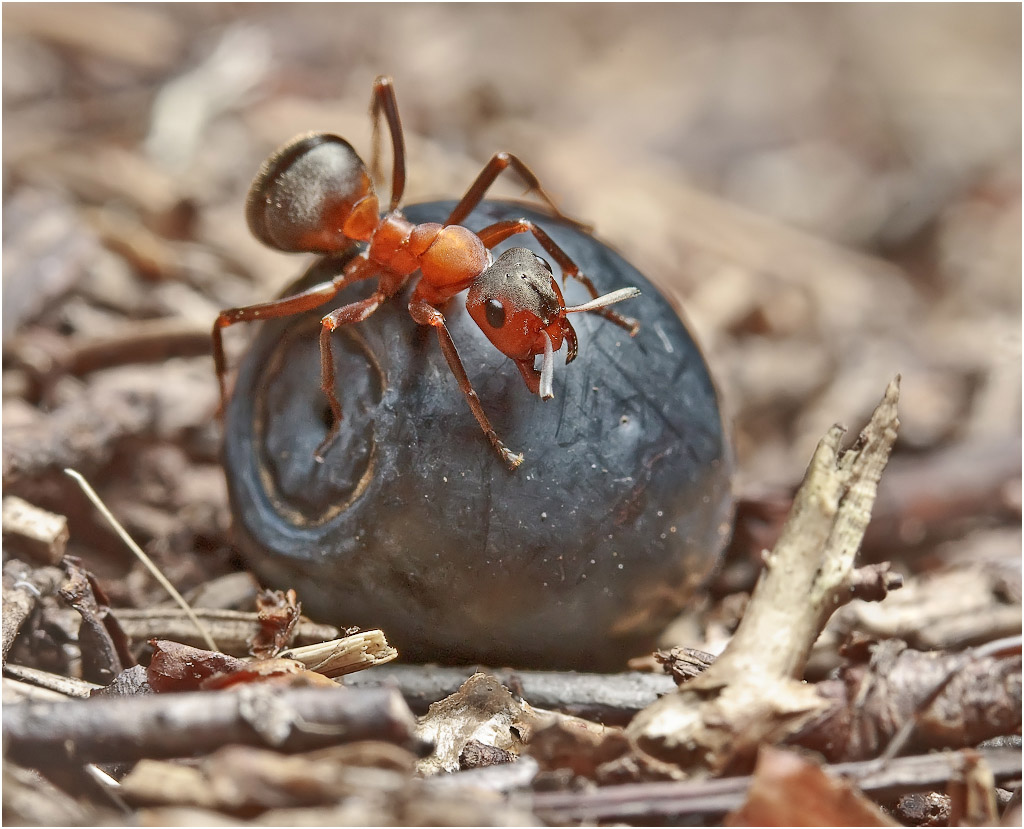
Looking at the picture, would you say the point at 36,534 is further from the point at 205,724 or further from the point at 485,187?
the point at 485,187

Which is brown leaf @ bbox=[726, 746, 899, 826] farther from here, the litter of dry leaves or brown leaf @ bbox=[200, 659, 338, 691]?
brown leaf @ bbox=[200, 659, 338, 691]

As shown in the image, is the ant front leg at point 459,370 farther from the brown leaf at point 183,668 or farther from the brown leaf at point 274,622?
the brown leaf at point 183,668

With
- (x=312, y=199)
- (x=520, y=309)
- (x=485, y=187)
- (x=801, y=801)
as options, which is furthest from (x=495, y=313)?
(x=801, y=801)

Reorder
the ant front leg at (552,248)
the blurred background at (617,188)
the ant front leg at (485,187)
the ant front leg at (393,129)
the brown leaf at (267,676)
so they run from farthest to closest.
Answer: the blurred background at (617,188) → the ant front leg at (393,129) → the ant front leg at (485,187) → the ant front leg at (552,248) → the brown leaf at (267,676)

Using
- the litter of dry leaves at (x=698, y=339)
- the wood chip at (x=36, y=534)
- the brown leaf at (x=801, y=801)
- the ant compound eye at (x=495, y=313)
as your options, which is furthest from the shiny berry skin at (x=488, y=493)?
the brown leaf at (x=801, y=801)

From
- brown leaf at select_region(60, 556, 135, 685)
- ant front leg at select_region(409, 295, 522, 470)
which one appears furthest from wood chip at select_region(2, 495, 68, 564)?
ant front leg at select_region(409, 295, 522, 470)
